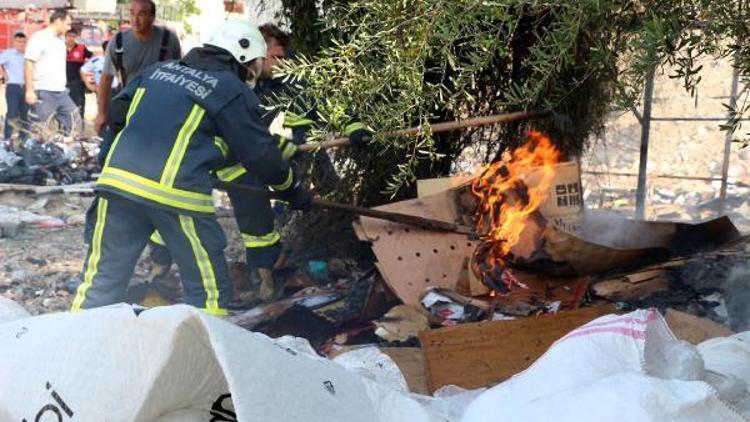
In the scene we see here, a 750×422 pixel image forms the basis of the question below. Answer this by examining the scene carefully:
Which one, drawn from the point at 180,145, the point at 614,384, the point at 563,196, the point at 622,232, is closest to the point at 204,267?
the point at 180,145

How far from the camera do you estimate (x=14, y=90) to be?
477 inches

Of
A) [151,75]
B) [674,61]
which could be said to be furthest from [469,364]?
[151,75]

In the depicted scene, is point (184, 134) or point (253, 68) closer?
point (184, 134)

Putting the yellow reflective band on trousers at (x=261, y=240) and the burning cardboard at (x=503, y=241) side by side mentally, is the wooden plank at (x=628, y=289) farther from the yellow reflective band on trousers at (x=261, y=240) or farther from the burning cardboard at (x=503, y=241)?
the yellow reflective band on trousers at (x=261, y=240)

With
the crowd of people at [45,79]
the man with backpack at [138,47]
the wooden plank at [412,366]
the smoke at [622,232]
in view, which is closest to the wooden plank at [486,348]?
the wooden plank at [412,366]

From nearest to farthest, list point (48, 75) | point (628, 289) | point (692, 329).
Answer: point (692, 329) < point (628, 289) < point (48, 75)

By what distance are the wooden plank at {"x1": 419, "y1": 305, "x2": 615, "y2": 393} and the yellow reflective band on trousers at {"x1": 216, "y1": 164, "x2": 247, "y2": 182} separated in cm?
183

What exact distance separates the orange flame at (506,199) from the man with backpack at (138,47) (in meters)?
3.00

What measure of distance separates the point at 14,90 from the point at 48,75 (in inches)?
30.9

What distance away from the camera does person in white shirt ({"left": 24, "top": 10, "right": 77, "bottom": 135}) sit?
11586 millimetres

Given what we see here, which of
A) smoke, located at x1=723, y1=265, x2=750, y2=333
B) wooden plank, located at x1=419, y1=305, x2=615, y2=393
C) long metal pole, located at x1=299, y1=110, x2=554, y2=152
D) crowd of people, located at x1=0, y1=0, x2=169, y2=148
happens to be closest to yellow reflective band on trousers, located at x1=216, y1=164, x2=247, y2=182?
long metal pole, located at x1=299, y1=110, x2=554, y2=152

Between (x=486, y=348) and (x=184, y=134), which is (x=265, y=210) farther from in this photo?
(x=486, y=348)

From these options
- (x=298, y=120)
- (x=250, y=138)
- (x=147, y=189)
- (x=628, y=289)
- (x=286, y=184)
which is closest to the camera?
(x=298, y=120)

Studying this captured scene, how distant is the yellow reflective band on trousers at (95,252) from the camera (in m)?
4.39
